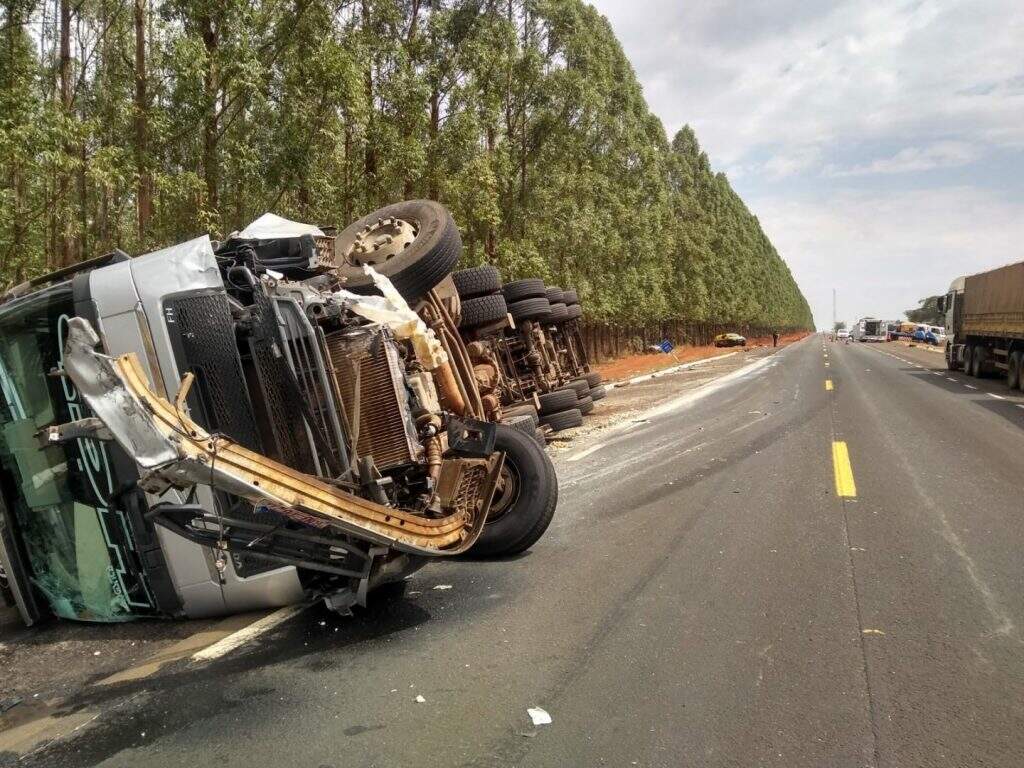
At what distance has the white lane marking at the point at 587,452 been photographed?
994 centimetres

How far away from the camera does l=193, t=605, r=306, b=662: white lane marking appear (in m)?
4.02

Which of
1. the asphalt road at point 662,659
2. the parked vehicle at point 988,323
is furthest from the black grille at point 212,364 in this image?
the parked vehicle at point 988,323

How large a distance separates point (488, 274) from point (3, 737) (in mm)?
7604

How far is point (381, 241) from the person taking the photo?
24.5ft

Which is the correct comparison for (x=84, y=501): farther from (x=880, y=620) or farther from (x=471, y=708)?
(x=880, y=620)

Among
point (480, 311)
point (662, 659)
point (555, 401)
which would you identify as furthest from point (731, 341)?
point (662, 659)

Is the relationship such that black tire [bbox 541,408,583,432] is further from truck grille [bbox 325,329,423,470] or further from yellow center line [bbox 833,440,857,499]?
truck grille [bbox 325,329,423,470]

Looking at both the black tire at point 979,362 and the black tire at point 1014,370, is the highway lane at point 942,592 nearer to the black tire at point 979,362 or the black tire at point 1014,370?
the black tire at point 1014,370

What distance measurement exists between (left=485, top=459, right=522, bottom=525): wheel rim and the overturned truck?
0.50 meters

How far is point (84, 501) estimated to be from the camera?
423 cm

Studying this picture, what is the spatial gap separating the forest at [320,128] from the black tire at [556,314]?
500 cm

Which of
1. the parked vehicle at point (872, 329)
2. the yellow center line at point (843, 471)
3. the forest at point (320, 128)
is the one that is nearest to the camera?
the yellow center line at point (843, 471)

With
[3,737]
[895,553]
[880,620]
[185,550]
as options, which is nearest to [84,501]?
[185,550]

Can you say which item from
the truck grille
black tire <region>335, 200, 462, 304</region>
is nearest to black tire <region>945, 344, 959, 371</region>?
black tire <region>335, 200, 462, 304</region>
